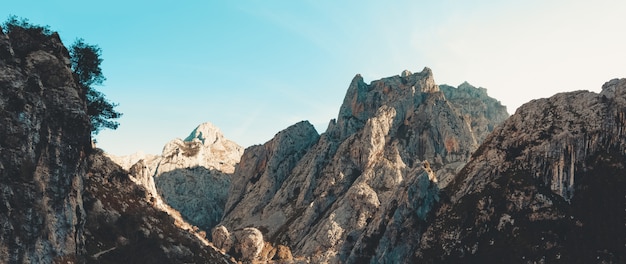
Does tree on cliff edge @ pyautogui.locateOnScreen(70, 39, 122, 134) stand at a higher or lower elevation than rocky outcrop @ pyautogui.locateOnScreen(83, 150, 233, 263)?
higher

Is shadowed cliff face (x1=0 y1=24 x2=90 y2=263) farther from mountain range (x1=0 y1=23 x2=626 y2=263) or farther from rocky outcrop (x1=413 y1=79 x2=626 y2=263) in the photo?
rocky outcrop (x1=413 y1=79 x2=626 y2=263)

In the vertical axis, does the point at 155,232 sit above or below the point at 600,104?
below

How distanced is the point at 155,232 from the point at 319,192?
124124mm

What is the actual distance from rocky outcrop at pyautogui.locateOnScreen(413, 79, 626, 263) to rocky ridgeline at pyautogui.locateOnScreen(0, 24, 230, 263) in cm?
6653

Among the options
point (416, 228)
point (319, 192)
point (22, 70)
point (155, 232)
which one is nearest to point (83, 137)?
point (22, 70)

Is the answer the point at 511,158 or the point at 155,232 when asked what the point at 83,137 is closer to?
the point at 155,232

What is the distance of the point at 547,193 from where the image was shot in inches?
3656

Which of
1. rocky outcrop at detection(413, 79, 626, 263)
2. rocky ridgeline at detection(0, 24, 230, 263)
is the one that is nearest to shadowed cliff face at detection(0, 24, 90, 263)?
rocky ridgeline at detection(0, 24, 230, 263)

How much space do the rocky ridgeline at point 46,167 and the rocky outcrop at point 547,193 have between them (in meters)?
66.5

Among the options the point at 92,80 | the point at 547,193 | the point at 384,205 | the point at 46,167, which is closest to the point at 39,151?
the point at 46,167

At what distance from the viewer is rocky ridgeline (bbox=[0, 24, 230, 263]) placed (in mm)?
40844

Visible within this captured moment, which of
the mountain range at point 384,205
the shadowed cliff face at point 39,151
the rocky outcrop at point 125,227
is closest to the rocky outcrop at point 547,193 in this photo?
the mountain range at point 384,205

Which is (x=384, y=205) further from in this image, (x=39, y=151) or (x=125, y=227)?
(x=39, y=151)

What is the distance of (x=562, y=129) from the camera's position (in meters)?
102
